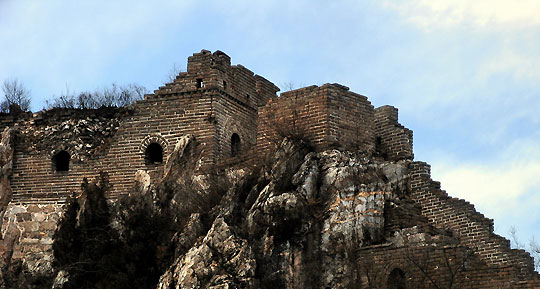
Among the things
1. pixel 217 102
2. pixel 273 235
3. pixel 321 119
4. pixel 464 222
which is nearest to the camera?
pixel 273 235

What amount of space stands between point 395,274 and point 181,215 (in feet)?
24.8

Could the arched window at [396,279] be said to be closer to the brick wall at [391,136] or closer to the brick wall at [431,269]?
the brick wall at [431,269]

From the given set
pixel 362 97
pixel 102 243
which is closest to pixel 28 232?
pixel 102 243

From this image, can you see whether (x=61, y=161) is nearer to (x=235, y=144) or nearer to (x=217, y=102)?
(x=217, y=102)

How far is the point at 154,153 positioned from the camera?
37.9 m

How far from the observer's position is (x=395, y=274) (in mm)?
30547

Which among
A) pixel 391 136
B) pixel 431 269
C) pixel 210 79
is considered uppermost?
pixel 210 79

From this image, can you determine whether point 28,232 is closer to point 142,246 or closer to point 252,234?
point 142,246

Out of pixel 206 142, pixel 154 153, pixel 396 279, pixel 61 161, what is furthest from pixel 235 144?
pixel 396 279

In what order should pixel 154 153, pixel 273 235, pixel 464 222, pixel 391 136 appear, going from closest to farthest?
pixel 273 235 < pixel 464 222 < pixel 391 136 < pixel 154 153

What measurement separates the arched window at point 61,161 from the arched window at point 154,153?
285cm

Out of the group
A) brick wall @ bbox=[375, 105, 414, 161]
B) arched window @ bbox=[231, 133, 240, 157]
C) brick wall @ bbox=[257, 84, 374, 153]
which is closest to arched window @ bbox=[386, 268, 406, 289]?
brick wall @ bbox=[375, 105, 414, 161]

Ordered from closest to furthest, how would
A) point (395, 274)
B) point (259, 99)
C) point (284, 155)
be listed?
point (395, 274), point (284, 155), point (259, 99)

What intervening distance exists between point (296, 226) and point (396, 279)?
3.12m
